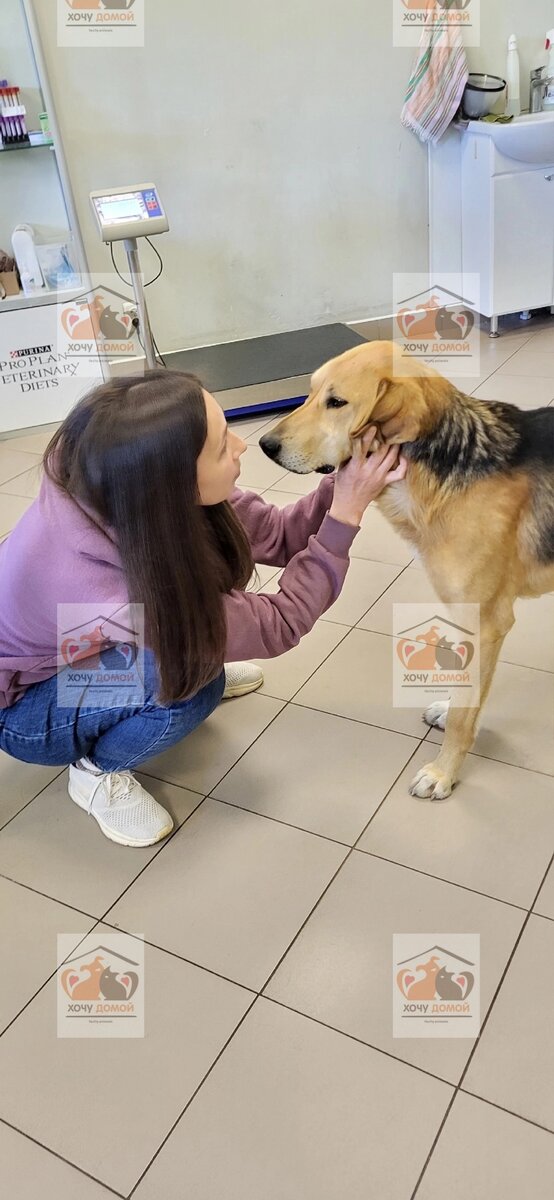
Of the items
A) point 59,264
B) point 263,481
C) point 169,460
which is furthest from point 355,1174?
point 59,264

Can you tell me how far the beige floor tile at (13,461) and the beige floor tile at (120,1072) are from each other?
8.68 feet

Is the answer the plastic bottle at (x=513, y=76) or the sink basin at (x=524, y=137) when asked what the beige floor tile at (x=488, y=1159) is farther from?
the plastic bottle at (x=513, y=76)

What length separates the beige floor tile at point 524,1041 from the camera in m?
1.29

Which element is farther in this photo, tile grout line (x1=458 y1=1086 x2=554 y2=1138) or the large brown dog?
the large brown dog

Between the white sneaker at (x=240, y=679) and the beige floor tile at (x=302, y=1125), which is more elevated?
the white sneaker at (x=240, y=679)

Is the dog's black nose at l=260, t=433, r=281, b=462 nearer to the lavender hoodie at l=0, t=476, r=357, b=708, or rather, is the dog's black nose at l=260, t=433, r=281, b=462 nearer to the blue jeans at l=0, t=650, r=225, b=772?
the lavender hoodie at l=0, t=476, r=357, b=708

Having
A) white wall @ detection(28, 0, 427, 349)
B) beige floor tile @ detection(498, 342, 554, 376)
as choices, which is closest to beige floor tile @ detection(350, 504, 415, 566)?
beige floor tile @ detection(498, 342, 554, 376)

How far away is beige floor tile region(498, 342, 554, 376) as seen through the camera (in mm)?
3842

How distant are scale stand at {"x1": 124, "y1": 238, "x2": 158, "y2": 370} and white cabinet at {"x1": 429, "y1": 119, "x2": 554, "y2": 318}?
177 centimetres

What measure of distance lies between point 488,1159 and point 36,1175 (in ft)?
2.28

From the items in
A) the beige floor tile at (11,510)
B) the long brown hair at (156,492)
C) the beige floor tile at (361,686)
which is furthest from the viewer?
the beige floor tile at (11,510)

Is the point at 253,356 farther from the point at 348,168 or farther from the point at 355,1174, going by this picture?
the point at 355,1174

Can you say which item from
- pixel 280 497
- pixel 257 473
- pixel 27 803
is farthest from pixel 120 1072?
pixel 257 473

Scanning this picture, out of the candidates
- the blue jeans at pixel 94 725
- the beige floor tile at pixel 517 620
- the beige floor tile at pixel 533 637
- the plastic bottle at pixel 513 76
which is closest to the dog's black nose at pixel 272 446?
the blue jeans at pixel 94 725
